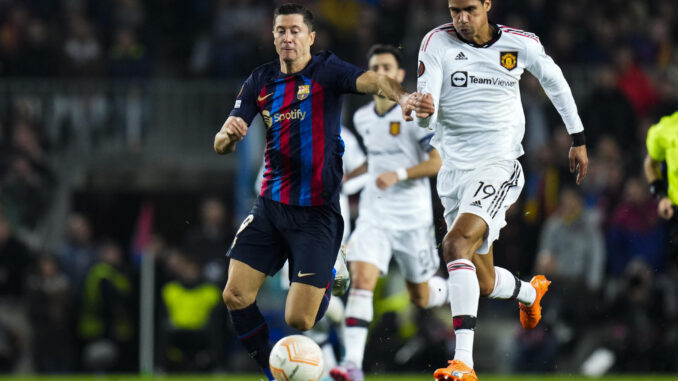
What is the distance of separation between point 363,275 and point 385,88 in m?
2.90

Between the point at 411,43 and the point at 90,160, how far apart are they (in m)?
5.05

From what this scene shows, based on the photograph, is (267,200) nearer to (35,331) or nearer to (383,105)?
(383,105)

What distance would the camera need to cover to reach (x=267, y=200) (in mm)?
7969

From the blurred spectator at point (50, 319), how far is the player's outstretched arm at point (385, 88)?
26.4 ft

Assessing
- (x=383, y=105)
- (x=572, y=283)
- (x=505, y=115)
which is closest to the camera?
(x=505, y=115)

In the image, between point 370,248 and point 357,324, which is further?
point 370,248

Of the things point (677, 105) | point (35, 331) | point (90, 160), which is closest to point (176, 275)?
point (35, 331)

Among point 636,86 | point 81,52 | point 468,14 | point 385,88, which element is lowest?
point 385,88

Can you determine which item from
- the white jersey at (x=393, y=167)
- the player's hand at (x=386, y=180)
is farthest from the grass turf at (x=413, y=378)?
the player's hand at (x=386, y=180)

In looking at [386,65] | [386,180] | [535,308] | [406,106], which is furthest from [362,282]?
[406,106]

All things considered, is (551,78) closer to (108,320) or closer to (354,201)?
(354,201)

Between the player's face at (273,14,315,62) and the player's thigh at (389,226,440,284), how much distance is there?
2.79 meters

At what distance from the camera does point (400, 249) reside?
10.1 m

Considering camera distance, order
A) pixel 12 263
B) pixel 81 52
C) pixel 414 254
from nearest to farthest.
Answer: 1. pixel 414 254
2. pixel 12 263
3. pixel 81 52
